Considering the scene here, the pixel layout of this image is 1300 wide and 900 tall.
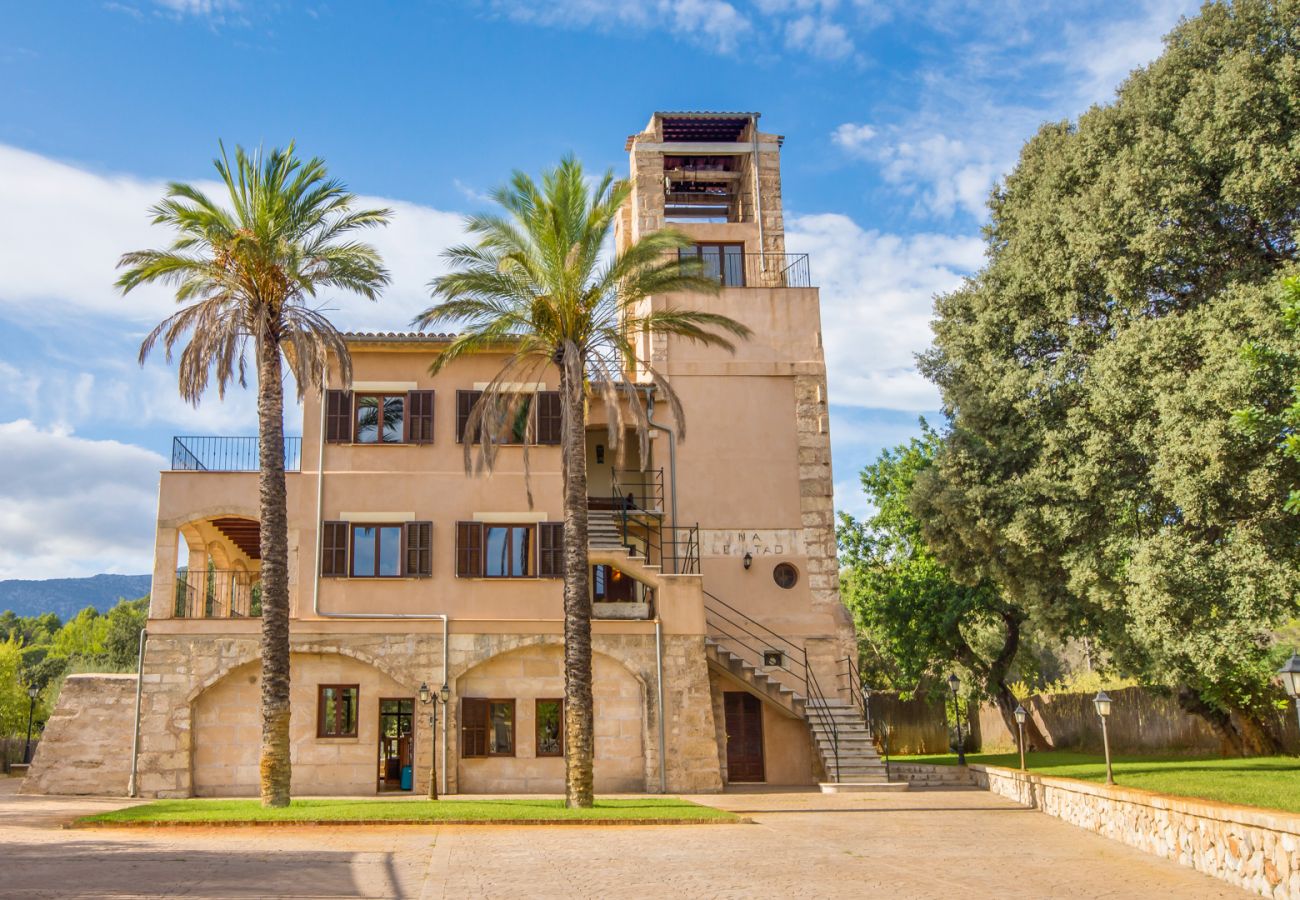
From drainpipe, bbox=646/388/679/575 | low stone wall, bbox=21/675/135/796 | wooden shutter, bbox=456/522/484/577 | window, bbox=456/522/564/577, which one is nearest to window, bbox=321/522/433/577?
wooden shutter, bbox=456/522/484/577

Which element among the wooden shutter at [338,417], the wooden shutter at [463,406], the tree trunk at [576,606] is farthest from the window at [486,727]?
the wooden shutter at [338,417]

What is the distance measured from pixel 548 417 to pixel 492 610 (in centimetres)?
460

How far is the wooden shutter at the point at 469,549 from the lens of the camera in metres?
25.4

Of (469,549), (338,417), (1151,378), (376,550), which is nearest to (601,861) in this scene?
(469,549)

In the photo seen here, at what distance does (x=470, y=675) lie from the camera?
25.1 m

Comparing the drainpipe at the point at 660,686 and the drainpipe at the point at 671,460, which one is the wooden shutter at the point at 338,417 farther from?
the drainpipe at the point at 660,686

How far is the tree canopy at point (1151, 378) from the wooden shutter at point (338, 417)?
505 inches

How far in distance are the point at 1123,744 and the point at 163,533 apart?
24.5 meters

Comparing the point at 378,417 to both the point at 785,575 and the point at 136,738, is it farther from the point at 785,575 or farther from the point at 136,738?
the point at 785,575

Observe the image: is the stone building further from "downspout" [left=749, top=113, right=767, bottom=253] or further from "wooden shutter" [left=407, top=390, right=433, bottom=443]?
"downspout" [left=749, top=113, right=767, bottom=253]

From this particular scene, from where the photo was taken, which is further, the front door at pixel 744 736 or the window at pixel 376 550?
the front door at pixel 744 736

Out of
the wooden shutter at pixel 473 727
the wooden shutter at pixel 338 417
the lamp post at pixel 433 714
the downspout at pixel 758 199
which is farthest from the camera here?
the downspout at pixel 758 199

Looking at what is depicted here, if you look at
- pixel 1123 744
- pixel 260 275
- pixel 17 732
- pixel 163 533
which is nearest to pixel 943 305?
pixel 1123 744

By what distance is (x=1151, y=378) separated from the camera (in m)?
20.6
